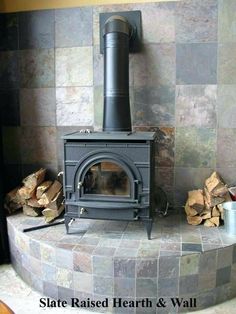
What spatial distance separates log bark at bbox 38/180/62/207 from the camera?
90.1 inches

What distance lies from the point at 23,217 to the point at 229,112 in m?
1.68

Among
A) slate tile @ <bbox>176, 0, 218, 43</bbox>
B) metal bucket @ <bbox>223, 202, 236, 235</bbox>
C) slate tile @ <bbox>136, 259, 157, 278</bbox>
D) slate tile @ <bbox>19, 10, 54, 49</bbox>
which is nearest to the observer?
slate tile @ <bbox>136, 259, 157, 278</bbox>

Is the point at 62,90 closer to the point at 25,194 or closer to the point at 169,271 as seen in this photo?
the point at 25,194

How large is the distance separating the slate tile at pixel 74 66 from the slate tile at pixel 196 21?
692mm

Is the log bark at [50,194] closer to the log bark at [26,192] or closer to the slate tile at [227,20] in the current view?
the log bark at [26,192]

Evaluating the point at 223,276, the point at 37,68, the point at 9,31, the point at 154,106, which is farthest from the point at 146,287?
the point at 9,31

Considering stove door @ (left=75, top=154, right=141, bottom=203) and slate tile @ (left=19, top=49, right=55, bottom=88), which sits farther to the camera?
slate tile @ (left=19, top=49, right=55, bottom=88)

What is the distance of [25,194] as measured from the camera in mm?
2330

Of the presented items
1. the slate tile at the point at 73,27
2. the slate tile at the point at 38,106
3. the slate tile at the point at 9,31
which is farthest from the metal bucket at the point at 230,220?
the slate tile at the point at 9,31

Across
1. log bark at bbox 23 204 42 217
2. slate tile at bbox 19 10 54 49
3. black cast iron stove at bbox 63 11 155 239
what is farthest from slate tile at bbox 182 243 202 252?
slate tile at bbox 19 10 54 49

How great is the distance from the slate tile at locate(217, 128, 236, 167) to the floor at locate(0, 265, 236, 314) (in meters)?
0.93

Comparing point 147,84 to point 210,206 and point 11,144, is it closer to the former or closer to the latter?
point 210,206

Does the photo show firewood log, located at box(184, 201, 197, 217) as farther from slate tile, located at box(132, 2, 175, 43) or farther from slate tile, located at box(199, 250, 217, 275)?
slate tile, located at box(132, 2, 175, 43)

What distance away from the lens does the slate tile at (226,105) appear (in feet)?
7.46
